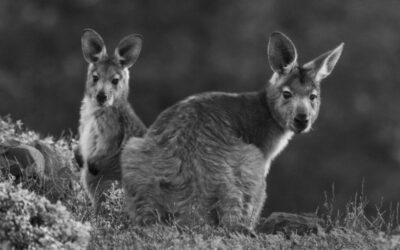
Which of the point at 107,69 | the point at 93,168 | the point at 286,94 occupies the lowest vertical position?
the point at 93,168

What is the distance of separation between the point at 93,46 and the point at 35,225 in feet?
15.6

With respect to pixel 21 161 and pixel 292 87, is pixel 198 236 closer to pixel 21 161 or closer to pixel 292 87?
pixel 292 87

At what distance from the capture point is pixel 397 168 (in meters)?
28.9

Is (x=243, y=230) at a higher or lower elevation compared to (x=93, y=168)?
lower

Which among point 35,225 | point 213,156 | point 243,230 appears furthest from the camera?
point 213,156

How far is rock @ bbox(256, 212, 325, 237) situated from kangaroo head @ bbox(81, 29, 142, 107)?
267cm

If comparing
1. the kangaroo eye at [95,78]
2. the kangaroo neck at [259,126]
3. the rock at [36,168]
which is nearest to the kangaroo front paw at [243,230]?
the kangaroo neck at [259,126]

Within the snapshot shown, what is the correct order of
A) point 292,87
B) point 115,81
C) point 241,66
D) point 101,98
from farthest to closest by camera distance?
1. point 241,66
2. point 115,81
3. point 101,98
4. point 292,87

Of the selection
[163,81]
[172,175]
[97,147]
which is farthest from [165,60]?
[172,175]

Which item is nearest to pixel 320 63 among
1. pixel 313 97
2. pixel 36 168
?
pixel 313 97

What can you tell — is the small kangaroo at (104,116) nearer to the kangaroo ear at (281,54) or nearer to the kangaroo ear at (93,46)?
the kangaroo ear at (93,46)

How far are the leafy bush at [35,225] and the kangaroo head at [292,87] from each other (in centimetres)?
334

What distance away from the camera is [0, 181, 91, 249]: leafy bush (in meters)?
9.41

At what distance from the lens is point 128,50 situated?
14.1 m
